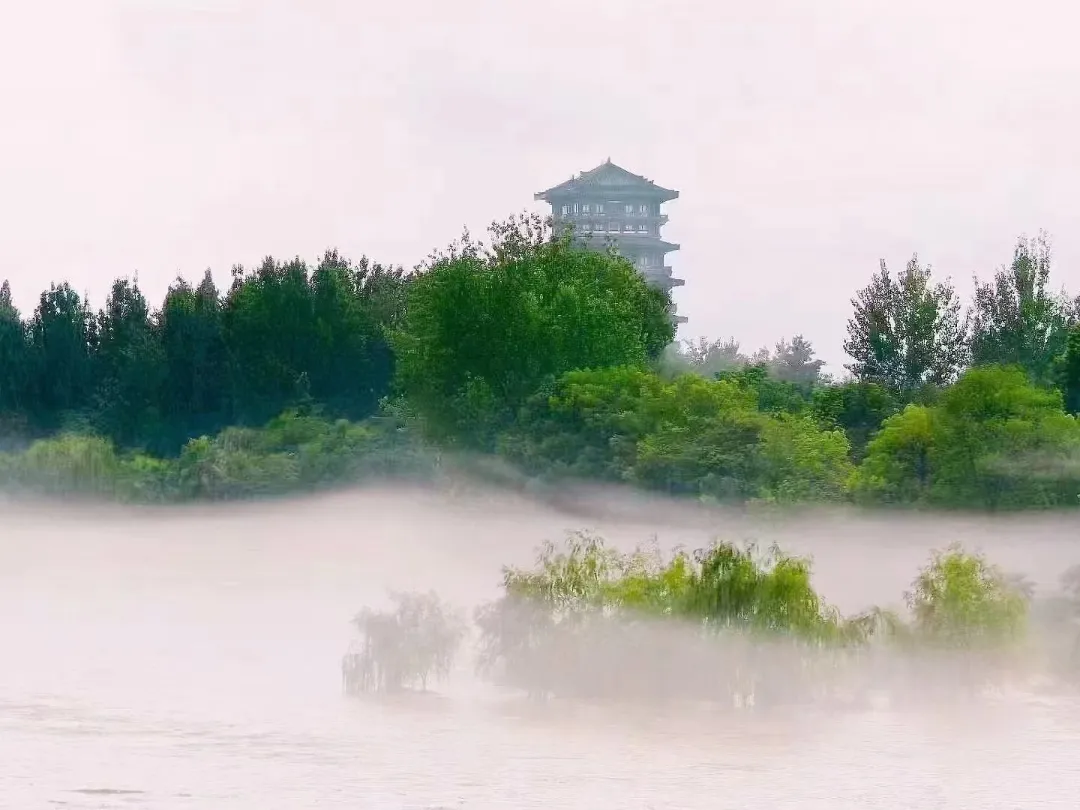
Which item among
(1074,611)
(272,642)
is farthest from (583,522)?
(1074,611)

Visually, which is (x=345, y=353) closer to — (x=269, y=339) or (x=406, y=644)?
(x=269, y=339)

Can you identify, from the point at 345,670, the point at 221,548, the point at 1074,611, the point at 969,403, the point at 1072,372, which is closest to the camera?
the point at 345,670

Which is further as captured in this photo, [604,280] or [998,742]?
[604,280]

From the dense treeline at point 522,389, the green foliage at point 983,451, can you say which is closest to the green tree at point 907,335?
the dense treeline at point 522,389

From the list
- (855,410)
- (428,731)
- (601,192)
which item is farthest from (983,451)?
(601,192)

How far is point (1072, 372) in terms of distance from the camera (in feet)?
127

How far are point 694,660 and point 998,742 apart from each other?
3477mm

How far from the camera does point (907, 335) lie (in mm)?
51750

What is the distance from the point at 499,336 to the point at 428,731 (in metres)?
25.1

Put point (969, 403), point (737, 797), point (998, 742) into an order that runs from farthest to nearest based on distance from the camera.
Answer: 1. point (969, 403)
2. point (998, 742)
3. point (737, 797)

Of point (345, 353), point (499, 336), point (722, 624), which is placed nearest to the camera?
point (722, 624)

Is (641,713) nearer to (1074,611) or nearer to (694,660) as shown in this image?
(694,660)

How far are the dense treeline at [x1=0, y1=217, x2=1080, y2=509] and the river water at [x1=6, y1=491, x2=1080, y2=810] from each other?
5.53ft

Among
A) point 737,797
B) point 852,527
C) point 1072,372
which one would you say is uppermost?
point 1072,372
